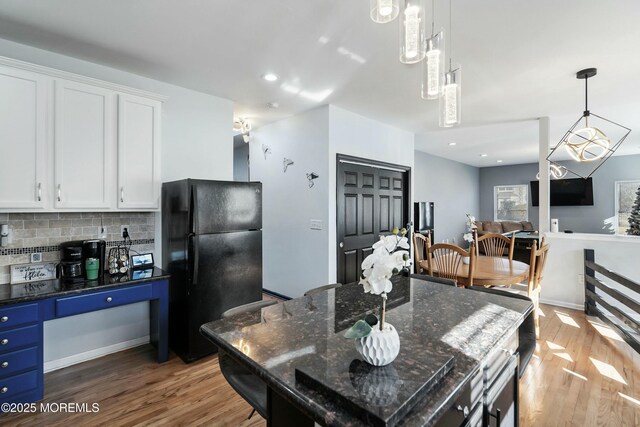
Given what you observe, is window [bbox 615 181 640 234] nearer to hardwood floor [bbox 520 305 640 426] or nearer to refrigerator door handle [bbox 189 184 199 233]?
hardwood floor [bbox 520 305 640 426]

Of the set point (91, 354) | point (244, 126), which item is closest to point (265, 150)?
point (244, 126)

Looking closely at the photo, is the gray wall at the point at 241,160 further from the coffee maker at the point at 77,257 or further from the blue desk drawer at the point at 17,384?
the blue desk drawer at the point at 17,384

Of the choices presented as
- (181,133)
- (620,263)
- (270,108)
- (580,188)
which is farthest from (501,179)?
(181,133)

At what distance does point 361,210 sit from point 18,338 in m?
3.55

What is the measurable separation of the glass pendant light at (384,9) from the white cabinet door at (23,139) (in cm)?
248

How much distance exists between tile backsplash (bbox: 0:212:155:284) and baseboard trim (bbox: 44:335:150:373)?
807 mm

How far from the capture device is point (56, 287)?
7.41ft

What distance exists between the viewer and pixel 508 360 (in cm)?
137

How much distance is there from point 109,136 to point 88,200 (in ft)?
1.86

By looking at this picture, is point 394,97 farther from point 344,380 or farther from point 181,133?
point 344,380

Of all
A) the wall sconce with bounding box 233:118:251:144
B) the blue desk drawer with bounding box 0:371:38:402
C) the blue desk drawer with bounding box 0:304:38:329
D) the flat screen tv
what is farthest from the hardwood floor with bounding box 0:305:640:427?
the flat screen tv

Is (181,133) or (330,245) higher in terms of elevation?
(181,133)

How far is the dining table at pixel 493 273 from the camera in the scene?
9.65 feet

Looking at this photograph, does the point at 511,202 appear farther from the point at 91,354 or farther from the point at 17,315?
the point at 17,315
